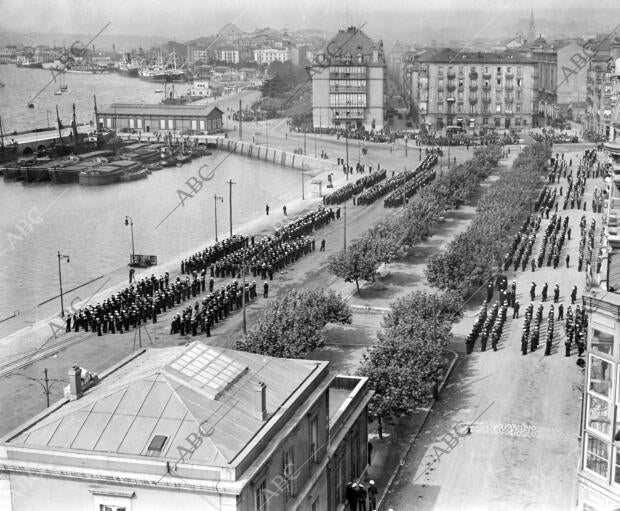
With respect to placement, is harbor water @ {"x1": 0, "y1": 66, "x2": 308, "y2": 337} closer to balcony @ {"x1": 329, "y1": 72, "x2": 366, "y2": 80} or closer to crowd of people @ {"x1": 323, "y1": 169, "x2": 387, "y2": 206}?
crowd of people @ {"x1": 323, "y1": 169, "x2": 387, "y2": 206}

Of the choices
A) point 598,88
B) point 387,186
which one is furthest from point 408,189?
point 598,88

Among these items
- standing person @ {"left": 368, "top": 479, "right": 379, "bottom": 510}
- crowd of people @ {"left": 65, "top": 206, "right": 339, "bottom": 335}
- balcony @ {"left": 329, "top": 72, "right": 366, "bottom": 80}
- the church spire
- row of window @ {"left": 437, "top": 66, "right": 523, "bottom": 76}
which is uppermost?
the church spire

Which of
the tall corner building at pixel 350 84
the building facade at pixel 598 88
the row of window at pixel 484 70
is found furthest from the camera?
the row of window at pixel 484 70

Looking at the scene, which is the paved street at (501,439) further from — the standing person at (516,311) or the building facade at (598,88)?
the building facade at (598,88)

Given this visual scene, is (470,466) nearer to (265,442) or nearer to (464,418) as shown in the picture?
(464,418)

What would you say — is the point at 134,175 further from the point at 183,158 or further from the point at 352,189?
the point at 352,189

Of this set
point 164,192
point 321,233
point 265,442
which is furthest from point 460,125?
point 265,442

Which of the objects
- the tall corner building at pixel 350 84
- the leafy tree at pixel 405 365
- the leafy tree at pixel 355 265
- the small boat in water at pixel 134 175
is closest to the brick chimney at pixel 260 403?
the leafy tree at pixel 405 365

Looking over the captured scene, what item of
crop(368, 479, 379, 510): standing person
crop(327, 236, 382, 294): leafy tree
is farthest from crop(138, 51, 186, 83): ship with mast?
crop(368, 479, 379, 510): standing person
